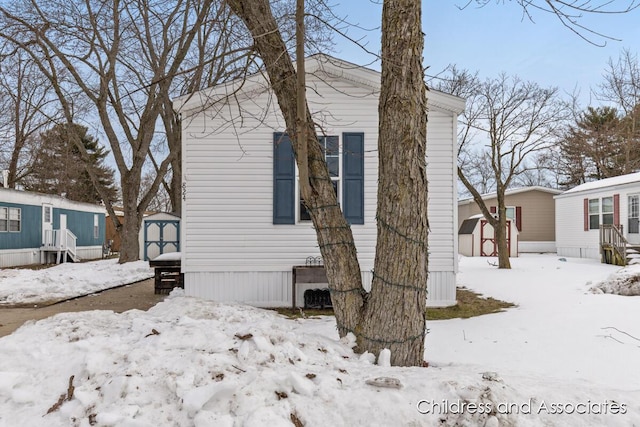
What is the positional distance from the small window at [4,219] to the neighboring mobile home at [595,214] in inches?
806

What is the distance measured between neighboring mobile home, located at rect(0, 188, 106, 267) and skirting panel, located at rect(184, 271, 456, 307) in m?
11.6

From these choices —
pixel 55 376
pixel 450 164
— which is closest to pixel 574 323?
pixel 450 164

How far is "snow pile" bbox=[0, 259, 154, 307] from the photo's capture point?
8.04 meters

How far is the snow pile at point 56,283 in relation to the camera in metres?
8.04

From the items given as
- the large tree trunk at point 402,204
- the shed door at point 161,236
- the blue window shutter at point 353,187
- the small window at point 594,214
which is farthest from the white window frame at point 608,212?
the shed door at point 161,236

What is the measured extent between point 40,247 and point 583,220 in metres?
21.4

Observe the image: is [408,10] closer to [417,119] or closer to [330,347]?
[417,119]

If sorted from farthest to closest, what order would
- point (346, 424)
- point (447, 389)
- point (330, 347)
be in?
1. point (330, 347)
2. point (447, 389)
3. point (346, 424)

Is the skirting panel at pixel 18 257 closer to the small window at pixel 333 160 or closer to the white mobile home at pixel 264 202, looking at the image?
the white mobile home at pixel 264 202

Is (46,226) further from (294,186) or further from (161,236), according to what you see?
(294,186)

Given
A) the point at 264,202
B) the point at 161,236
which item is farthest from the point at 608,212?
the point at 161,236

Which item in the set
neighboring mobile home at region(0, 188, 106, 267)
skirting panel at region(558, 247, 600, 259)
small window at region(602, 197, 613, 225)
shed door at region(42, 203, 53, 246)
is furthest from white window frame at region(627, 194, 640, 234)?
shed door at region(42, 203, 53, 246)

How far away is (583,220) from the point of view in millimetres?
16250

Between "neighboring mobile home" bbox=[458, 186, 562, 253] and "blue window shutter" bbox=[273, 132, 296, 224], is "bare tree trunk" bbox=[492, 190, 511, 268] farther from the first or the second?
"neighboring mobile home" bbox=[458, 186, 562, 253]
